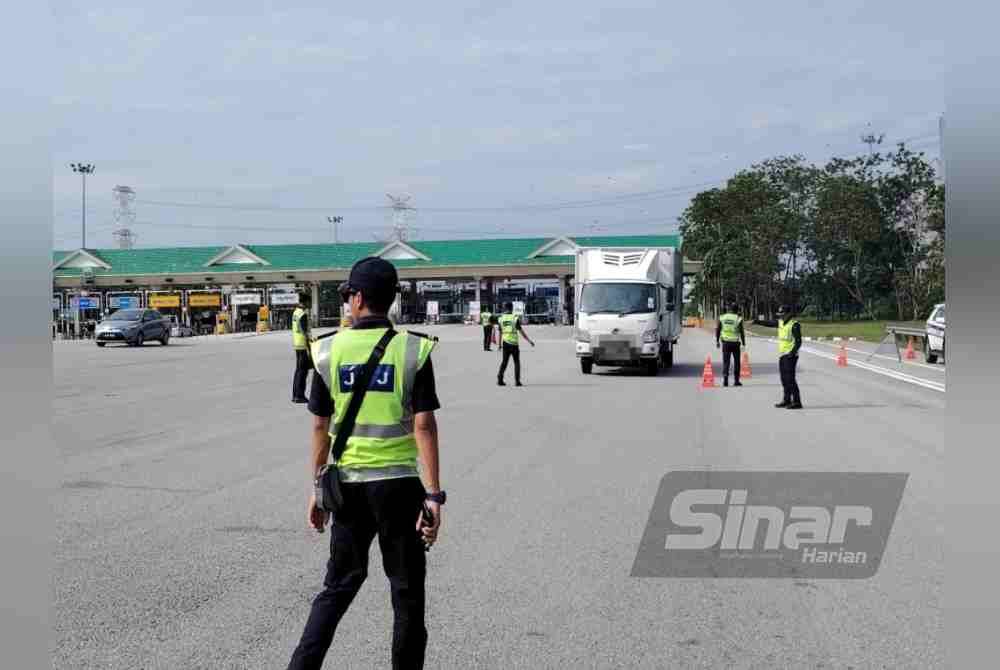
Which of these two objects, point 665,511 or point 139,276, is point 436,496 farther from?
point 139,276

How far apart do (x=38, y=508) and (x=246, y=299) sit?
68.8m

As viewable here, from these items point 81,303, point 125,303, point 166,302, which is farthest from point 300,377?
point 166,302

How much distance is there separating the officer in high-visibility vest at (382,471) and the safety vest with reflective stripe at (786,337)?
13.5 m

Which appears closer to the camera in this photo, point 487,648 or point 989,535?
point 487,648

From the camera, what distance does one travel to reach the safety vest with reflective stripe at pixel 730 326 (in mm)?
21188

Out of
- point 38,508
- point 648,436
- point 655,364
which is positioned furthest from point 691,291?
point 38,508

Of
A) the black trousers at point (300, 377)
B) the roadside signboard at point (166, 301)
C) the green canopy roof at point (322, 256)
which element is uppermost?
the green canopy roof at point (322, 256)

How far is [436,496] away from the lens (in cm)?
439

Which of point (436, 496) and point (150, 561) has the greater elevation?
point (436, 496)

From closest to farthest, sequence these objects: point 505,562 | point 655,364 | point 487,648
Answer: point 487,648 < point 505,562 < point 655,364

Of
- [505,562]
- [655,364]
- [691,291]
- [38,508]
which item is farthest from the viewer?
→ [691,291]

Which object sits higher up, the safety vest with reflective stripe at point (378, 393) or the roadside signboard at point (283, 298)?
the roadside signboard at point (283, 298)

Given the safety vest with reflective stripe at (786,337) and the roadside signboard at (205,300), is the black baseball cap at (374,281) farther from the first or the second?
the roadside signboard at (205,300)

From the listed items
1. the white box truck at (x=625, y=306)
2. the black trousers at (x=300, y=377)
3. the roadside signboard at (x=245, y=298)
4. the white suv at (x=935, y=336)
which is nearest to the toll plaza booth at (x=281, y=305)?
the roadside signboard at (x=245, y=298)
